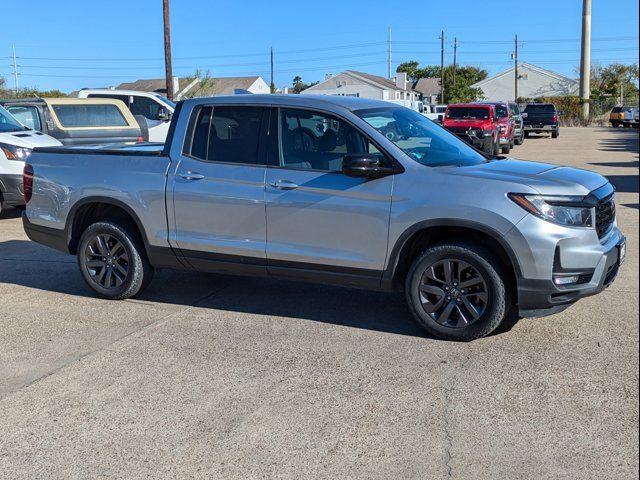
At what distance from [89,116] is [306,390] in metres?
10.9

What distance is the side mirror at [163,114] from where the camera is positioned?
19.0m

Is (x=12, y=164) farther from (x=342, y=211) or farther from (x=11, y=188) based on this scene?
(x=342, y=211)

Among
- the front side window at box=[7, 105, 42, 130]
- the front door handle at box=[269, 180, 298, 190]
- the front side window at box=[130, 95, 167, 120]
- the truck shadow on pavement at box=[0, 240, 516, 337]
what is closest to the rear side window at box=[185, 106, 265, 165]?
the front door handle at box=[269, 180, 298, 190]

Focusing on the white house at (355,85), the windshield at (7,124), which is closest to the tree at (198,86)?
the white house at (355,85)

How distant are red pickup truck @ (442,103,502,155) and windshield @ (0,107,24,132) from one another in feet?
45.6

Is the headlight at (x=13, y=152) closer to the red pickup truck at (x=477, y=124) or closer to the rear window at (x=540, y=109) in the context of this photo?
the red pickup truck at (x=477, y=124)

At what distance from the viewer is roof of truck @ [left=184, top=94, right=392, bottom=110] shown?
5.68m

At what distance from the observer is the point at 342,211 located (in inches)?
209

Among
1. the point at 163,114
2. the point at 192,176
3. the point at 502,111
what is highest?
the point at 502,111

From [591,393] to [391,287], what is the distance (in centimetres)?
169

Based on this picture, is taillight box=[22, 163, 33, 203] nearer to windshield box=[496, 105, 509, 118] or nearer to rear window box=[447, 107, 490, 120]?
rear window box=[447, 107, 490, 120]

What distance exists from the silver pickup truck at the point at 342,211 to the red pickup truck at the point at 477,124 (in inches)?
661

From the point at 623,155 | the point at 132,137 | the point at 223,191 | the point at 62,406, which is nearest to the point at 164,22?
the point at 132,137

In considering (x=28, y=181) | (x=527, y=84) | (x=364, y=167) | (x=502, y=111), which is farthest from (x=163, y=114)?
(x=527, y=84)
